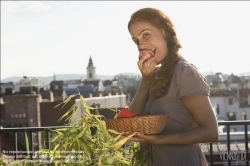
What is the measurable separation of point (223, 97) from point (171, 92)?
47.1 metres

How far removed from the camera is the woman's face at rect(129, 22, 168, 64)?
1.68 meters

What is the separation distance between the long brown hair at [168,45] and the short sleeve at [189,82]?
0.13 ft

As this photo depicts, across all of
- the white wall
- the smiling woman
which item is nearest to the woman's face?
the smiling woman

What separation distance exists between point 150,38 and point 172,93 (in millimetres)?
212

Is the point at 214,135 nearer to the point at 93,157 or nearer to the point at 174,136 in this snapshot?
the point at 174,136

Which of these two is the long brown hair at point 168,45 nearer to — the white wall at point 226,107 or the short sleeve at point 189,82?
the short sleeve at point 189,82

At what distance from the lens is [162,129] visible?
163 cm

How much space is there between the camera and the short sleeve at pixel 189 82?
1.64 m

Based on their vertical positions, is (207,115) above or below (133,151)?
above

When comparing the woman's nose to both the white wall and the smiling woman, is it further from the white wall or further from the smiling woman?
the white wall

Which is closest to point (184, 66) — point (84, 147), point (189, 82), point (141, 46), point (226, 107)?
point (189, 82)

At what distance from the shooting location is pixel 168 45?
5.66 feet

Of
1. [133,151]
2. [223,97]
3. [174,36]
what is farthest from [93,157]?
[223,97]

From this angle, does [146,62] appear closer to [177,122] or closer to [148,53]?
[148,53]
